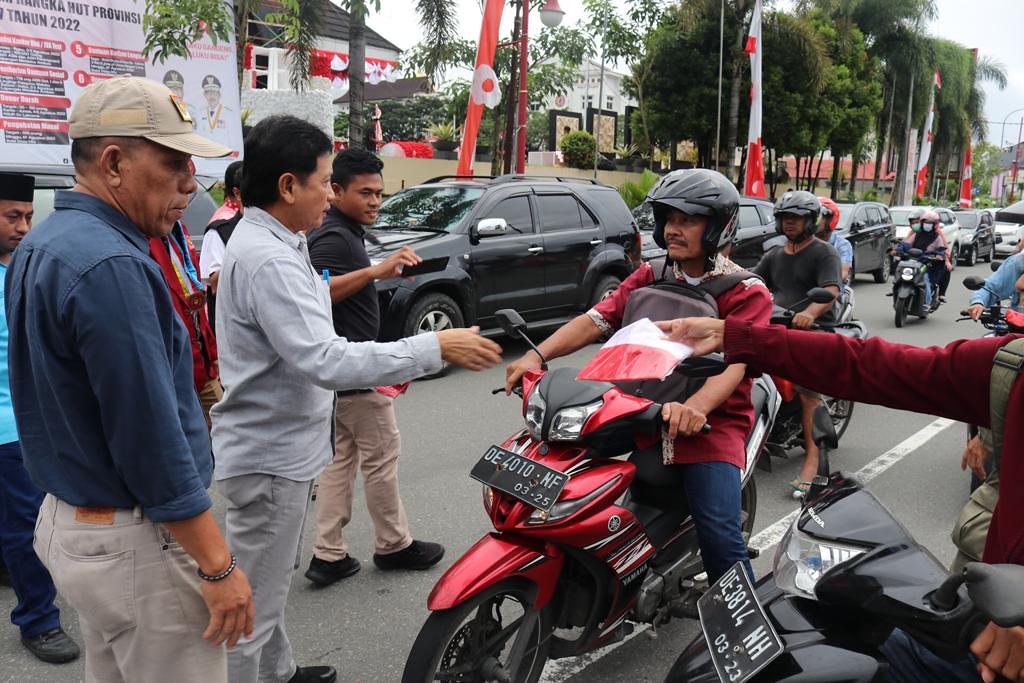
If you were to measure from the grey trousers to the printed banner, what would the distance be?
6.81 m

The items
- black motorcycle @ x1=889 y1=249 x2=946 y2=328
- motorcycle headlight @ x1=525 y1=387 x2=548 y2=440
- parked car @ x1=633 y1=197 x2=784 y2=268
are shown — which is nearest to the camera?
motorcycle headlight @ x1=525 y1=387 x2=548 y2=440

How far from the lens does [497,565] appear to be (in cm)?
252

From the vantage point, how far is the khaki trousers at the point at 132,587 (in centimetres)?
175

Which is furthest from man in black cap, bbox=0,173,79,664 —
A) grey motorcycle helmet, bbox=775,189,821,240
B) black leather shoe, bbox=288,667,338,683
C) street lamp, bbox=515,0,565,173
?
street lamp, bbox=515,0,565,173

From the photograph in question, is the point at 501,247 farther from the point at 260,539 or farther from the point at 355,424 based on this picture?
the point at 260,539

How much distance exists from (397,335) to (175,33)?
4.83m

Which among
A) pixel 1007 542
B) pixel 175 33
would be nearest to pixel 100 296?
pixel 1007 542

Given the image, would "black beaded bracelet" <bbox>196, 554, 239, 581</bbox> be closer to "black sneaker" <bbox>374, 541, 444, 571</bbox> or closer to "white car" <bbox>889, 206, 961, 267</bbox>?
"black sneaker" <bbox>374, 541, 444, 571</bbox>

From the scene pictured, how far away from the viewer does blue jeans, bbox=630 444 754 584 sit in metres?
2.92

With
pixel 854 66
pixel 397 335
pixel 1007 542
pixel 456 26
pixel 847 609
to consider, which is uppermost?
pixel 854 66

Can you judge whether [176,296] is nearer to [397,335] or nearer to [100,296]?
[100,296]

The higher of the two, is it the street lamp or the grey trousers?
the street lamp

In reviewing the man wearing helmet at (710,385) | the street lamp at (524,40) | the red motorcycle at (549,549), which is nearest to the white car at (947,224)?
the street lamp at (524,40)

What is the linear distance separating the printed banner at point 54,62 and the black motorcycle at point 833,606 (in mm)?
7885
